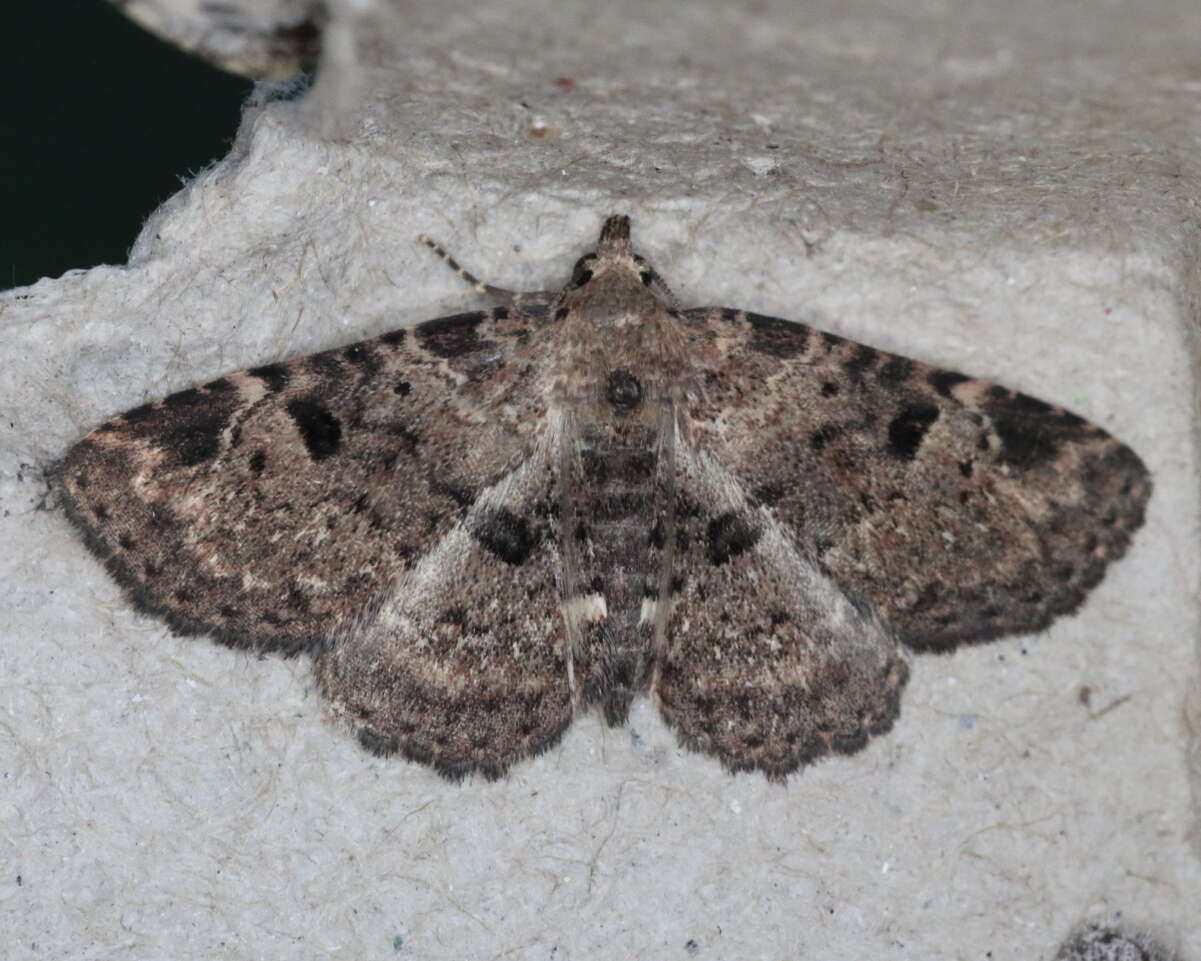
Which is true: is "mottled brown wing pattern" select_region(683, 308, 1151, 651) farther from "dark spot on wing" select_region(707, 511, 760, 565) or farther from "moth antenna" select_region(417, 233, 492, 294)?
"moth antenna" select_region(417, 233, 492, 294)

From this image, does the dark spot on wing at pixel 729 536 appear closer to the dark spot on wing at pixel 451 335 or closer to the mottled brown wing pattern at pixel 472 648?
the mottled brown wing pattern at pixel 472 648

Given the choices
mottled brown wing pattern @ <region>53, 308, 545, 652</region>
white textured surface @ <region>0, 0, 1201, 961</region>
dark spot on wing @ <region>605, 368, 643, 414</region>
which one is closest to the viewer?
mottled brown wing pattern @ <region>53, 308, 545, 652</region>

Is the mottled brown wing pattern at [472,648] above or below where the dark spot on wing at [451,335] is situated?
below

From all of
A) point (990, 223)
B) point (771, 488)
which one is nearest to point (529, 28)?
point (771, 488)

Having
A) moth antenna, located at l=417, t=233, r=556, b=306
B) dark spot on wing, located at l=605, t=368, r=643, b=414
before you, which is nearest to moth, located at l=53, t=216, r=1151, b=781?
dark spot on wing, located at l=605, t=368, r=643, b=414

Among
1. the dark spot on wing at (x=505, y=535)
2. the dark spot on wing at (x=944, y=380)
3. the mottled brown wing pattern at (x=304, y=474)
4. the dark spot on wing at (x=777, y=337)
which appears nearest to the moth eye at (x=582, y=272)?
the mottled brown wing pattern at (x=304, y=474)

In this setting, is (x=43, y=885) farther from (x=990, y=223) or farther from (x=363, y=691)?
(x=990, y=223)
